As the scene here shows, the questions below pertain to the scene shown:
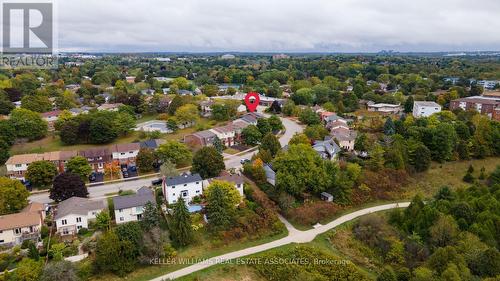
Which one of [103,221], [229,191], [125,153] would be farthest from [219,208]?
[125,153]

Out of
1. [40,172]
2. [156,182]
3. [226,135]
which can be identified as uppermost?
[226,135]

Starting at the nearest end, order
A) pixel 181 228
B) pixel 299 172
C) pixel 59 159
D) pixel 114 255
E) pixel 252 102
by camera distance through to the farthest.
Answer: pixel 114 255 → pixel 181 228 → pixel 299 172 → pixel 59 159 → pixel 252 102

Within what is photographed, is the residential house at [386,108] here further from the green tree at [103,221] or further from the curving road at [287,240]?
the green tree at [103,221]

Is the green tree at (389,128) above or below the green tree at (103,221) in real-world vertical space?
above

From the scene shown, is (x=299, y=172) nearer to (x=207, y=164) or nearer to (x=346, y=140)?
(x=207, y=164)

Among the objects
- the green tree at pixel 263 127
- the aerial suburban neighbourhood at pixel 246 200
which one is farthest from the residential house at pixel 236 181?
the green tree at pixel 263 127
